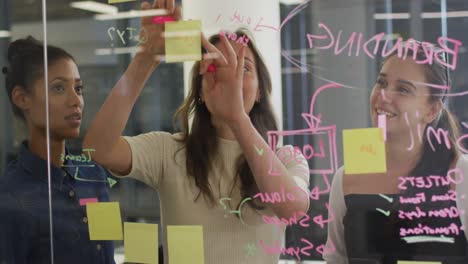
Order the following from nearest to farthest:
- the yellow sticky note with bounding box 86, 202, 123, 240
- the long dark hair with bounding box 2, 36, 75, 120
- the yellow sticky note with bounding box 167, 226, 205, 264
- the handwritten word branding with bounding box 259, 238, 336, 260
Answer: the handwritten word branding with bounding box 259, 238, 336, 260, the yellow sticky note with bounding box 167, 226, 205, 264, the yellow sticky note with bounding box 86, 202, 123, 240, the long dark hair with bounding box 2, 36, 75, 120

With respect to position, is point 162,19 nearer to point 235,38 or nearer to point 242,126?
point 235,38

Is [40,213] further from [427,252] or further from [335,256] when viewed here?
[427,252]

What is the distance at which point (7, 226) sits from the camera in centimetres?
211

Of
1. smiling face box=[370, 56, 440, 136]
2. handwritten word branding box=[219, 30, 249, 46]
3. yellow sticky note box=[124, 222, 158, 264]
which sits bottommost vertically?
yellow sticky note box=[124, 222, 158, 264]

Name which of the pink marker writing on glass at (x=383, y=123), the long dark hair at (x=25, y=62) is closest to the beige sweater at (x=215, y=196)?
the pink marker writing on glass at (x=383, y=123)

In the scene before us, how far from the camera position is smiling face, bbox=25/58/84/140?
1938 millimetres

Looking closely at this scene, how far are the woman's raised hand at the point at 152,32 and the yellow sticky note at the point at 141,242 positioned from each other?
0.55m

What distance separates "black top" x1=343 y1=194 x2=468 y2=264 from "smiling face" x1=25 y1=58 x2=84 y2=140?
943 mm

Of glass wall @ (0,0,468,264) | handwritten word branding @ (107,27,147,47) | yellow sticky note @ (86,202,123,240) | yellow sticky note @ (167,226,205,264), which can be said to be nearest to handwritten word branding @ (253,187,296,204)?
glass wall @ (0,0,468,264)

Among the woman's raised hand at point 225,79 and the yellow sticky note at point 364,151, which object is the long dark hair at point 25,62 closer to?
the woman's raised hand at point 225,79

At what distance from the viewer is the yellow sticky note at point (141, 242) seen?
72.0 inches

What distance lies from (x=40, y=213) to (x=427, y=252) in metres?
1.30

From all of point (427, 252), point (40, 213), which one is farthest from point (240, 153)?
point (40, 213)

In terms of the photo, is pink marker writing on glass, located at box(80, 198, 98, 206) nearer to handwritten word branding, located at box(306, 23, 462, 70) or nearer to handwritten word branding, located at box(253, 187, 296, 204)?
handwritten word branding, located at box(253, 187, 296, 204)
